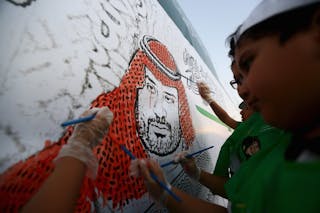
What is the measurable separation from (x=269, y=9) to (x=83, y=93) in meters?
0.42

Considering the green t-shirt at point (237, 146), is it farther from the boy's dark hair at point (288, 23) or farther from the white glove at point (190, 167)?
the boy's dark hair at point (288, 23)

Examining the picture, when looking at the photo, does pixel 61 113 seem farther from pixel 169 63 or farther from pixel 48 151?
pixel 169 63

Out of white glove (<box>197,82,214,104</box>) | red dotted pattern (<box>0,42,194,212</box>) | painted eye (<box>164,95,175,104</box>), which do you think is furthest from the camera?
white glove (<box>197,82,214,104</box>)

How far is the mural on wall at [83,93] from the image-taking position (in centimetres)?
34

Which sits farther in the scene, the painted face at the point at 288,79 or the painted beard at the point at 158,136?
the painted beard at the point at 158,136

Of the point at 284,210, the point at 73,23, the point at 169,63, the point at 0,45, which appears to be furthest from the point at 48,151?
the point at 169,63

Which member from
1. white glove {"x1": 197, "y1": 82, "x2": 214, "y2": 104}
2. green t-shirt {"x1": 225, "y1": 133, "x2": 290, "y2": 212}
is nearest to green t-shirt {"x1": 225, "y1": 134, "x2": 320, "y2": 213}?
green t-shirt {"x1": 225, "y1": 133, "x2": 290, "y2": 212}

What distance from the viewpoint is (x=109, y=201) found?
0.45 meters

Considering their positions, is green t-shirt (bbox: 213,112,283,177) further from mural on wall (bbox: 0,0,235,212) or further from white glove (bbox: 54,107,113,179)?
white glove (bbox: 54,107,113,179)

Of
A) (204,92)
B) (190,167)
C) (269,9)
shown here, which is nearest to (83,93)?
(269,9)

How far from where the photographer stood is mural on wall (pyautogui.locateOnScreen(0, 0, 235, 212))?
0.34 m

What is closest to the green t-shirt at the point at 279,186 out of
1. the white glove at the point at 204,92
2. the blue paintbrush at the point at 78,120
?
the blue paintbrush at the point at 78,120

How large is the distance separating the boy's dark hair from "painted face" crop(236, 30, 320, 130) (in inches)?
0.5

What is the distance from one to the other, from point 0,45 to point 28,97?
8 cm
